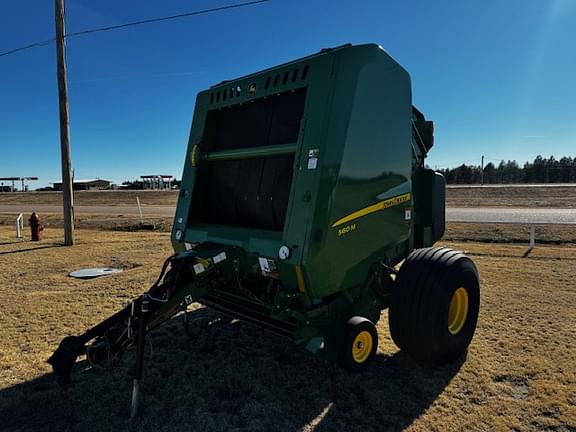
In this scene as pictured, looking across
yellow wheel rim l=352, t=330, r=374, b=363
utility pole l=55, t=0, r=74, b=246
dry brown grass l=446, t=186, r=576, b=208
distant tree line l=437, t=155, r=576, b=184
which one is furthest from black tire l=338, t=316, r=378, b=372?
distant tree line l=437, t=155, r=576, b=184

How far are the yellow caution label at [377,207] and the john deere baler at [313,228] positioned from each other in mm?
14

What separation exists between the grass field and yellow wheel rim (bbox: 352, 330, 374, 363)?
0.82ft

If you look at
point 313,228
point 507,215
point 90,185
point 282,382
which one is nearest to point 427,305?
point 313,228

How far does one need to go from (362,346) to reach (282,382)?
713 mm

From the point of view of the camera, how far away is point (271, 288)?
3.44 meters

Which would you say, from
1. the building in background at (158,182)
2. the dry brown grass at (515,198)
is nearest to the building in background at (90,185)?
the building in background at (158,182)

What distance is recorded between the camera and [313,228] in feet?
9.43

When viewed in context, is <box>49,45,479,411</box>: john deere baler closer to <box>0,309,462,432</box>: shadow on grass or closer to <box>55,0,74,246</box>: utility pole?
<box>0,309,462,432</box>: shadow on grass

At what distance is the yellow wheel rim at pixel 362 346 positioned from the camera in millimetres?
3057

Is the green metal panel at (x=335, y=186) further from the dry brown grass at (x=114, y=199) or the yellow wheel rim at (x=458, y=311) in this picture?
the dry brown grass at (x=114, y=199)

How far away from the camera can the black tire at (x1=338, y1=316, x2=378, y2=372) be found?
9.80 feet

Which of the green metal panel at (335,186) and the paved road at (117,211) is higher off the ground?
the green metal panel at (335,186)

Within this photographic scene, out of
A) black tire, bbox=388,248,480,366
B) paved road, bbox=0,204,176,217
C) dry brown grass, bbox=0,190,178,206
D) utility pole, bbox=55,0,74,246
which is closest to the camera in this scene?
black tire, bbox=388,248,480,366

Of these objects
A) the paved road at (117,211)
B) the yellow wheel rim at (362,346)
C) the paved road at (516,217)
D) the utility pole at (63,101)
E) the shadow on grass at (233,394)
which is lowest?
the shadow on grass at (233,394)
